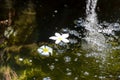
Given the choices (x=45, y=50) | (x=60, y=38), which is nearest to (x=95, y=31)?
(x=60, y=38)

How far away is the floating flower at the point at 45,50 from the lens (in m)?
1.94

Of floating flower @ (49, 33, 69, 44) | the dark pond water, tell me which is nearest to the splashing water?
the dark pond water

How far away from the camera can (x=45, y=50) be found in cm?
195

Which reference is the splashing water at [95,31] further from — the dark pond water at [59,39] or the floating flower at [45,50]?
the floating flower at [45,50]

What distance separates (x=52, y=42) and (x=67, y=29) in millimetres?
167

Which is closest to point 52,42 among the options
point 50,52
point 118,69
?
point 50,52

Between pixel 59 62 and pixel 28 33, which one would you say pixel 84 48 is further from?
pixel 28 33

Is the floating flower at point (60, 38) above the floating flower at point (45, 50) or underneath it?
above

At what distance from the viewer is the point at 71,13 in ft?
7.50

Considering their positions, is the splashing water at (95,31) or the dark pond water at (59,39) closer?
the dark pond water at (59,39)

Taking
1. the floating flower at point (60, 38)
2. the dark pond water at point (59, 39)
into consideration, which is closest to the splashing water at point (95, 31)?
the dark pond water at point (59, 39)

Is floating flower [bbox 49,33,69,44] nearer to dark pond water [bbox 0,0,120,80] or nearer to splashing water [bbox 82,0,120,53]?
dark pond water [bbox 0,0,120,80]

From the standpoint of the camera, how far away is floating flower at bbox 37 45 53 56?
1.94 metres

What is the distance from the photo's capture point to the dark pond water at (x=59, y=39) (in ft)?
5.98
